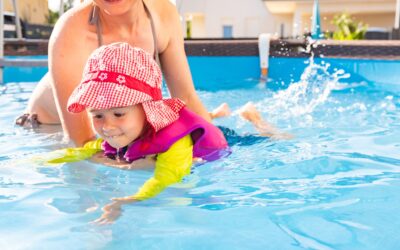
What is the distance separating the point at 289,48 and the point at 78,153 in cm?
506

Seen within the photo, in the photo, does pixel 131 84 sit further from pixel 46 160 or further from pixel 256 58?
pixel 256 58

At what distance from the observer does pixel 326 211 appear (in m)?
2.14

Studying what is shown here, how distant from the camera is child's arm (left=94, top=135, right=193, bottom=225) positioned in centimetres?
209

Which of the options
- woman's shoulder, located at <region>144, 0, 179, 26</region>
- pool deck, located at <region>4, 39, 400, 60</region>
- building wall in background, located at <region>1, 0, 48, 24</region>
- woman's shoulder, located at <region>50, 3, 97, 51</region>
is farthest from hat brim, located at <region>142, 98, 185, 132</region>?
building wall in background, located at <region>1, 0, 48, 24</region>

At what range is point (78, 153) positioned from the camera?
2.71 metres

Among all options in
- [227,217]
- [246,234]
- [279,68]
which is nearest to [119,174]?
[227,217]

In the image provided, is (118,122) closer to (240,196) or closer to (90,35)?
(240,196)

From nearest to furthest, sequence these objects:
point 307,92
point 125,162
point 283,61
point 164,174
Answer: point 164,174, point 125,162, point 307,92, point 283,61

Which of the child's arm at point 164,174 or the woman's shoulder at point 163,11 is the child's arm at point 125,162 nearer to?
the child's arm at point 164,174

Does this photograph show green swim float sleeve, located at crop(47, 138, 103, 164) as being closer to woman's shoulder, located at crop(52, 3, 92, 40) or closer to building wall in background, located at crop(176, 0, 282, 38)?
woman's shoulder, located at crop(52, 3, 92, 40)

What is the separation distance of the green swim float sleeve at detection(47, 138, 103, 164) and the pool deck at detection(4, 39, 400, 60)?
4737mm

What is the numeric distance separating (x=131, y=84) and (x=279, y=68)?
5.14 metres

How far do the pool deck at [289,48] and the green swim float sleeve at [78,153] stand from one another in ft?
15.5

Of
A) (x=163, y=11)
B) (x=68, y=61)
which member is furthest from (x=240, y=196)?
(x=163, y=11)
